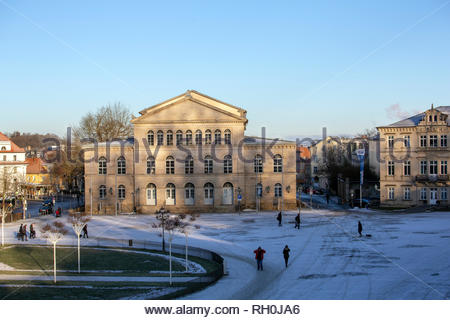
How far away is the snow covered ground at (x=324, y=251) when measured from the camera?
2159cm

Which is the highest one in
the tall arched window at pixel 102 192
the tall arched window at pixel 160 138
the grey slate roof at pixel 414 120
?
the grey slate roof at pixel 414 120

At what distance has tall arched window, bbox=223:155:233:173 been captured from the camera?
61.4m

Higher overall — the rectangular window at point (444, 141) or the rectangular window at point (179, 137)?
the rectangular window at point (179, 137)

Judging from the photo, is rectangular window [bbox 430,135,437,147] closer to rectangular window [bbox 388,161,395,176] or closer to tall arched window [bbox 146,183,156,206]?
rectangular window [bbox 388,161,395,176]

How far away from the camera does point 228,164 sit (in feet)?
202

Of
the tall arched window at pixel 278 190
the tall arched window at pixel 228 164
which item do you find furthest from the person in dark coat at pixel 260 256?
the tall arched window at pixel 278 190

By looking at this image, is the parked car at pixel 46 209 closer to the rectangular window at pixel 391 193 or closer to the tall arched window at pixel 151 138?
the tall arched window at pixel 151 138

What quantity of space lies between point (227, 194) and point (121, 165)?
13.8 metres

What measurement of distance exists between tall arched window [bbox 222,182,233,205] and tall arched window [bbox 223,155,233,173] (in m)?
1.62

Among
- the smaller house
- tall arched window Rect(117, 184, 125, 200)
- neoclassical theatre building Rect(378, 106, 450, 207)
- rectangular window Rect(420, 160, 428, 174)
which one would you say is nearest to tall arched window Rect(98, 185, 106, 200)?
tall arched window Rect(117, 184, 125, 200)

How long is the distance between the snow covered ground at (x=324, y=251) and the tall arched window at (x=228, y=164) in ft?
20.7

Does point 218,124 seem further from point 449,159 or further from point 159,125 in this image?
point 449,159

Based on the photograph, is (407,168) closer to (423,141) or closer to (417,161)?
(417,161)

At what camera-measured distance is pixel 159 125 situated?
61094 mm
